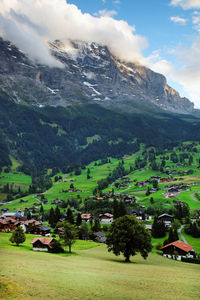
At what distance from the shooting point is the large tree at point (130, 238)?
190 feet

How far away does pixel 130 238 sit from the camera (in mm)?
58438

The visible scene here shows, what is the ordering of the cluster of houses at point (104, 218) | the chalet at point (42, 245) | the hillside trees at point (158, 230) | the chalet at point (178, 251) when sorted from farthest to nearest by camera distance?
1. the cluster of houses at point (104, 218)
2. the hillside trees at point (158, 230)
3. the chalet at point (178, 251)
4. the chalet at point (42, 245)

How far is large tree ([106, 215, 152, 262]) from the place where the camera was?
2283 inches

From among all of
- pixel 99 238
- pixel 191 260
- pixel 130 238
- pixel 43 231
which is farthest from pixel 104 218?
pixel 130 238

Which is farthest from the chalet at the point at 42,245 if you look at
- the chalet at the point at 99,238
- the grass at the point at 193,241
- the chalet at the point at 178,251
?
the grass at the point at 193,241

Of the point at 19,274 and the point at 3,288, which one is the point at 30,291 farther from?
the point at 19,274

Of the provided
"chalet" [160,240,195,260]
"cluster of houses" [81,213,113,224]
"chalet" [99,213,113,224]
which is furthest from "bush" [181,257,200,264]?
"chalet" [99,213,113,224]

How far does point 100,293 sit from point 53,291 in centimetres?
478

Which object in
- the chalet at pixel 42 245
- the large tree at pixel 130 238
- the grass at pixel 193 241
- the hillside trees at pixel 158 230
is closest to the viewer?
the large tree at pixel 130 238

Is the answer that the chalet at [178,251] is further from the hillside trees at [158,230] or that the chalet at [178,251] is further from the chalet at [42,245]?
the chalet at [42,245]

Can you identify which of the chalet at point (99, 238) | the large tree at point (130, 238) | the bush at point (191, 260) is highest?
the large tree at point (130, 238)

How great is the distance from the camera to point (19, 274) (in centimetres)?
2992

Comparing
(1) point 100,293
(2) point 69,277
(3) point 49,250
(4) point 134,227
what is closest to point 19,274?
(2) point 69,277

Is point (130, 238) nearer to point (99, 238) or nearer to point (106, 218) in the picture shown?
point (99, 238)
